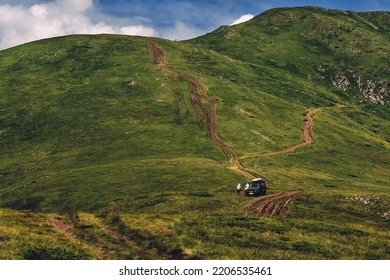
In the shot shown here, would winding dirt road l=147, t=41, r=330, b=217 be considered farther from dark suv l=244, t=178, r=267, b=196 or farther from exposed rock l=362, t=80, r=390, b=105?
exposed rock l=362, t=80, r=390, b=105

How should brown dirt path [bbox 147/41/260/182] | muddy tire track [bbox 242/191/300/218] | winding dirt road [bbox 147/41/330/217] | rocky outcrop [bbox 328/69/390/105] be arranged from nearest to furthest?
muddy tire track [bbox 242/191/300/218], winding dirt road [bbox 147/41/330/217], brown dirt path [bbox 147/41/260/182], rocky outcrop [bbox 328/69/390/105]

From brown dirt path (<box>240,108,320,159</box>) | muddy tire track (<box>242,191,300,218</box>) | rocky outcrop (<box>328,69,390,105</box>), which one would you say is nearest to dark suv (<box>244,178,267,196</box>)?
muddy tire track (<box>242,191,300,218</box>)

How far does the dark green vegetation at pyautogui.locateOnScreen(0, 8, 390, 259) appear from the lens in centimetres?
3972

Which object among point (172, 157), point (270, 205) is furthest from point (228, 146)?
point (270, 205)

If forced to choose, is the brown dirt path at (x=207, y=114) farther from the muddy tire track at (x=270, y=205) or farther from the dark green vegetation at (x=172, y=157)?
the muddy tire track at (x=270, y=205)

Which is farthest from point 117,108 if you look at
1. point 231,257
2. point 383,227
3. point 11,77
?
point 231,257

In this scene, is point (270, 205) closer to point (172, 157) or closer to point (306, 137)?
point (172, 157)

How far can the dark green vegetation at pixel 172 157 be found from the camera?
39719 millimetres

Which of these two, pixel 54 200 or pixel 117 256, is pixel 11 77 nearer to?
pixel 54 200

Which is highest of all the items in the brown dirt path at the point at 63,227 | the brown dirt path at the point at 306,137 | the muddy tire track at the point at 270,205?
the brown dirt path at the point at 306,137

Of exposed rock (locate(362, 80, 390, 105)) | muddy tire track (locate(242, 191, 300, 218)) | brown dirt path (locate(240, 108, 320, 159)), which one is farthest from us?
exposed rock (locate(362, 80, 390, 105))

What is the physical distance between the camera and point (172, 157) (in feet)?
293

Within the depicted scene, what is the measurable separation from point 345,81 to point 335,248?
574ft

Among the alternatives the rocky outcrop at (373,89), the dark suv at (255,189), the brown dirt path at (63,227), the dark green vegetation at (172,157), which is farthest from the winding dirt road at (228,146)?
the rocky outcrop at (373,89)
